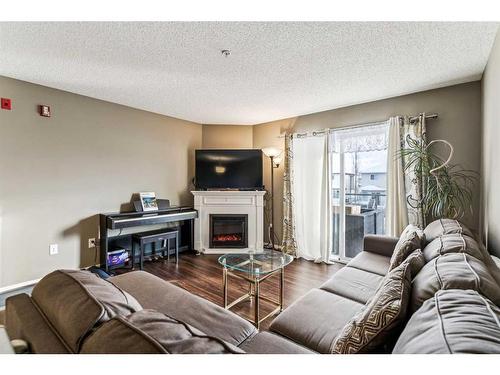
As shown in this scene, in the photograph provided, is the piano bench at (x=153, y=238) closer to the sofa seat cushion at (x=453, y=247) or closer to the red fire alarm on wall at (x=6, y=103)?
the red fire alarm on wall at (x=6, y=103)

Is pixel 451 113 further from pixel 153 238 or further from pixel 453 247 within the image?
pixel 153 238

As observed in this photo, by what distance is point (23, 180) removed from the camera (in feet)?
8.87

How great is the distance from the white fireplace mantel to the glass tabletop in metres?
1.55

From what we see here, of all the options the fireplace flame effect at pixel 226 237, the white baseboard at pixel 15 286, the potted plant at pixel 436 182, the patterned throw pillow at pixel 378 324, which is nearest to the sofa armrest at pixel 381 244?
the potted plant at pixel 436 182

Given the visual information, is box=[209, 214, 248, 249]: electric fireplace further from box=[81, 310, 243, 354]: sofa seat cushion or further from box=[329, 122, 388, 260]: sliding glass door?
box=[81, 310, 243, 354]: sofa seat cushion

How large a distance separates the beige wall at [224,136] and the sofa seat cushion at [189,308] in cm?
321

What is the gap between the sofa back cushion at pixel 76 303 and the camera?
659 millimetres

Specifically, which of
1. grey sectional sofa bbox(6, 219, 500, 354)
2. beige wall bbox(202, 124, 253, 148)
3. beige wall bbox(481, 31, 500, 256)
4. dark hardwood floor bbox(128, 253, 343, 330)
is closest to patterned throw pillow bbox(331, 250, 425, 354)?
grey sectional sofa bbox(6, 219, 500, 354)

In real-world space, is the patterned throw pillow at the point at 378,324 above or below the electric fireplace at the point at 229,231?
above

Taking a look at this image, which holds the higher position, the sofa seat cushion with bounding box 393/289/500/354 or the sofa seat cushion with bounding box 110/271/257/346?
the sofa seat cushion with bounding box 393/289/500/354

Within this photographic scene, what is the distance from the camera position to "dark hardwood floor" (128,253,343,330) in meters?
2.51
